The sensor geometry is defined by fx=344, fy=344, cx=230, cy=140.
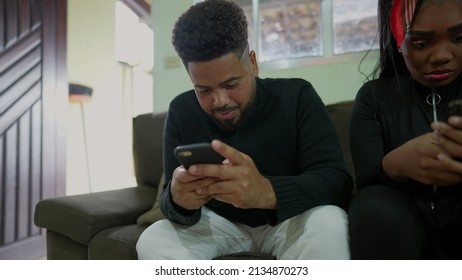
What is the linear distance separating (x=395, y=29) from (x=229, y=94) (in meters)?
0.34

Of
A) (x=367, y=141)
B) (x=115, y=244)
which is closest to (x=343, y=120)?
(x=367, y=141)

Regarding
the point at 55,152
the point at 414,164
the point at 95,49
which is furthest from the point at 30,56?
the point at 414,164

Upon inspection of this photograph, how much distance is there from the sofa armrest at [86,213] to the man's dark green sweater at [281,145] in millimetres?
329

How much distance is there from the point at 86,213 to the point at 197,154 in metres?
0.56

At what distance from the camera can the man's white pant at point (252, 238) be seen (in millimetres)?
542

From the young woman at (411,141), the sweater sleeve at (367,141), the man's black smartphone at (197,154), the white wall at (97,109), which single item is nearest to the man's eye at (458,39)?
the young woman at (411,141)

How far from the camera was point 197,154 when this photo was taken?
1.65ft

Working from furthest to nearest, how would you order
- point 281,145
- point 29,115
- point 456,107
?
point 29,115
point 281,145
point 456,107

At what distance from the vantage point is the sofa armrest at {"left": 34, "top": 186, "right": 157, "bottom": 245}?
3.01 ft

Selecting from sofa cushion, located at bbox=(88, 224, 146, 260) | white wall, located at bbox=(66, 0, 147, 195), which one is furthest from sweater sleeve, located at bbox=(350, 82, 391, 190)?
white wall, located at bbox=(66, 0, 147, 195)

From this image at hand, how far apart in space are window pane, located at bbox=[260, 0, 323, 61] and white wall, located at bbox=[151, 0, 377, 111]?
0.08m

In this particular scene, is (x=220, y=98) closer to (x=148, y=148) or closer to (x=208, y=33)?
(x=208, y=33)

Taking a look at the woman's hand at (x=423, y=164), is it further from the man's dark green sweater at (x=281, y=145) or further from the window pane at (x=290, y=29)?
the window pane at (x=290, y=29)

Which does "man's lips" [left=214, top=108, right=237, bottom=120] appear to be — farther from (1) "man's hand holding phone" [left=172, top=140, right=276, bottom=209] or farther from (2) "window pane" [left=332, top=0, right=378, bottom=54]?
(2) "window pane" [left=332, top=0, right=378, bottom=54]
